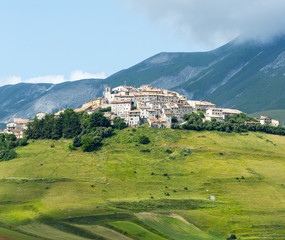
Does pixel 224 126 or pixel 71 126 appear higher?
pixel 71 126

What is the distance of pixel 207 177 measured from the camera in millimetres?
122688

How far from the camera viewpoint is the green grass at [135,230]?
254ft

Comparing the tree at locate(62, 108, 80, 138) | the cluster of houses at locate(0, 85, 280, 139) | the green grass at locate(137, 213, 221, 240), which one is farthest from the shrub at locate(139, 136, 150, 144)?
the green grass at locate(137, 213, 221, 240)

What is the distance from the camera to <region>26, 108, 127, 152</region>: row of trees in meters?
162

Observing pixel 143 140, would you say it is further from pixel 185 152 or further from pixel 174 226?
pixel 174 226

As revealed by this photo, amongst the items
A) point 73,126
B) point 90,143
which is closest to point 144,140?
point 90,143

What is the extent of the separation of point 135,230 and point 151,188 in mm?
33212

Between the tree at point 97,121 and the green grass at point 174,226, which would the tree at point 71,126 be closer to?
the tree at point 97,121

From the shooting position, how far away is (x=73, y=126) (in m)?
168

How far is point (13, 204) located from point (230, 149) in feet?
273

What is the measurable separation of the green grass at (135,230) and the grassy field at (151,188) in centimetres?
21

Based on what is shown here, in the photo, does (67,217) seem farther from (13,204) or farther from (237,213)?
(237,213)

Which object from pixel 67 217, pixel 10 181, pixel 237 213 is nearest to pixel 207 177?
pixel 237 213

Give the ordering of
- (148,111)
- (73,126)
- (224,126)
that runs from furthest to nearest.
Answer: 1. (148,111)
2. (224,126)
3. (73,126)
